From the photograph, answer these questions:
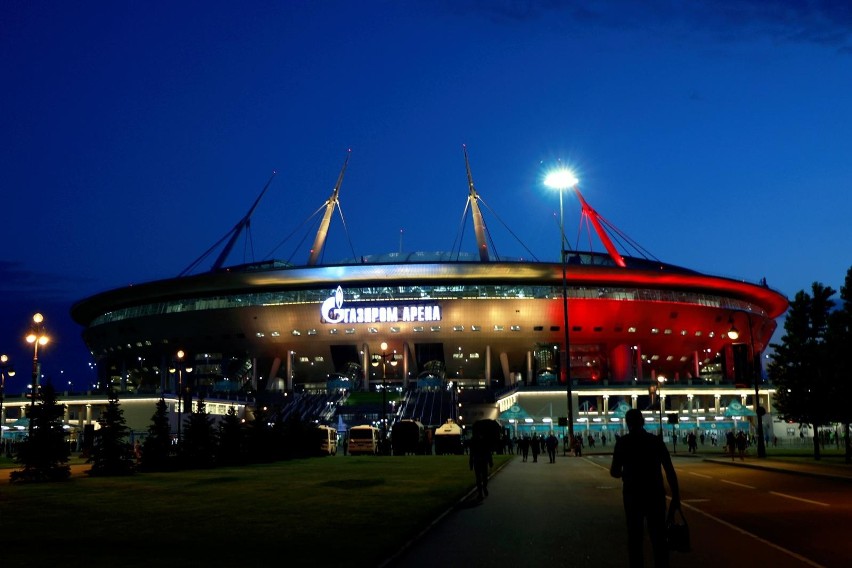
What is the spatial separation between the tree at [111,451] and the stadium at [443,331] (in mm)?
60195

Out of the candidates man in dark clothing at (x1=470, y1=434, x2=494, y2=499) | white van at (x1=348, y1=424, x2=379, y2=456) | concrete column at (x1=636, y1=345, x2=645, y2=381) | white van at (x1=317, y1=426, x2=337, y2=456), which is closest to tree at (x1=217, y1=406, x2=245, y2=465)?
white van at (x1=317, y1=426, x2=337, y2=456)

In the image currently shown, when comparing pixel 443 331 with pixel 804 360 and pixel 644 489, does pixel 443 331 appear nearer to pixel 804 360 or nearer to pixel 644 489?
pixel 804 360

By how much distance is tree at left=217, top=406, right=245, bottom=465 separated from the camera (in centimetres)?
4188

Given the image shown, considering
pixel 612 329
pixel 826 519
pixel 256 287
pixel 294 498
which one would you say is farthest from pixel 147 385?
pixel 826 519

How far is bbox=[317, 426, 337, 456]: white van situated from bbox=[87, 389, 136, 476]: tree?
26.0 metres

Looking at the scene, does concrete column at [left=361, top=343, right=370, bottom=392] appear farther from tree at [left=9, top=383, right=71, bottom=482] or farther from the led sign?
tree at [left=9, top=383, right=71, bottom=482]

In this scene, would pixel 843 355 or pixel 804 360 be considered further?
pixel 804 360

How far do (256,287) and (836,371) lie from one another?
250ft

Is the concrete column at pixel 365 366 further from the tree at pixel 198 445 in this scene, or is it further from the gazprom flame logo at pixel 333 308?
the tree at pixel 198 445

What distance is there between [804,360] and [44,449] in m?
39.5

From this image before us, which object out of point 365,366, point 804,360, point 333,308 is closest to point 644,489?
point 804,360

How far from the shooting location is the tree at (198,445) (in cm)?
3828

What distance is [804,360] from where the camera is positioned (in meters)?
48.6

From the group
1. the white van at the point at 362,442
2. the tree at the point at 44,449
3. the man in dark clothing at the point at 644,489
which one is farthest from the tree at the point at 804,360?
the man in dark clothing at the point at 644,489
